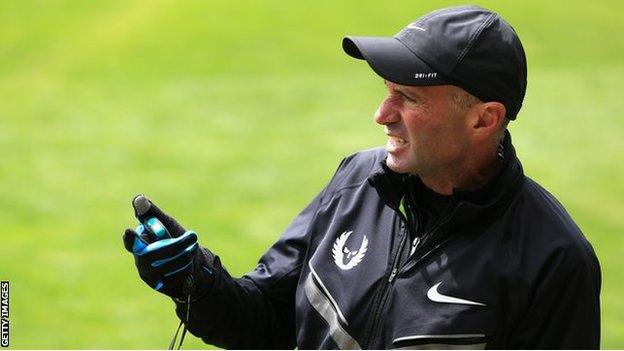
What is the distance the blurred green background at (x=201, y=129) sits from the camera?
A: 30.2 feet

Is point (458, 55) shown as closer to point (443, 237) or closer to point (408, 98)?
point (408, 98)

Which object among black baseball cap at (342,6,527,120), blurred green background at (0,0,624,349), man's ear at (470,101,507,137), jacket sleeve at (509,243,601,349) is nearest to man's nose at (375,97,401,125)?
black baseball cap at (342,6,527,120)

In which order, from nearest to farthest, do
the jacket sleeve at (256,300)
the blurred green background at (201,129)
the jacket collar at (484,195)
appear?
1. the jacket collar at (484,195)
2. the jacket sleeve at (256,300)
3. the blurred green background at (201,129)

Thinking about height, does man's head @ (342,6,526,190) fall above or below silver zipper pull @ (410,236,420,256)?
above

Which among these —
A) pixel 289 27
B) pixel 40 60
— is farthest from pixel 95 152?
pixel 289 27

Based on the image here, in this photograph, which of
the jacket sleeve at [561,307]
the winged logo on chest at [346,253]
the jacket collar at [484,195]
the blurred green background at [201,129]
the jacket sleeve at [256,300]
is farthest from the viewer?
the blurred green background at [201,129]

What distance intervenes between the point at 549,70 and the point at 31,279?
6.16 metres

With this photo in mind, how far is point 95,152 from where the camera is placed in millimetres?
11180

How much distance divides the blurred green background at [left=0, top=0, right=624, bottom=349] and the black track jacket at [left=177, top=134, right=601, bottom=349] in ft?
13.8

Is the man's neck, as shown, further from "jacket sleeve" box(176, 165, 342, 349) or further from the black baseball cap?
"jacket sleeve" box(176, 165, 342, 349)

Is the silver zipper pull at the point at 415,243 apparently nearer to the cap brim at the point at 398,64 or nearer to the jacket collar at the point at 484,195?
the jacket collar at the point at 484,195

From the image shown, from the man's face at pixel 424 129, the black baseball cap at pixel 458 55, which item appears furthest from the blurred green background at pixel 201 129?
the black baseball cap at pixel 458 55

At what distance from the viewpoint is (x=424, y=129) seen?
3.75m

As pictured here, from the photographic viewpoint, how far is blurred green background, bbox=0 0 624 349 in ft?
30.2
